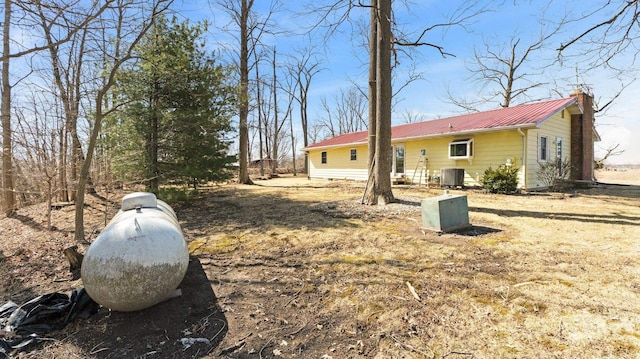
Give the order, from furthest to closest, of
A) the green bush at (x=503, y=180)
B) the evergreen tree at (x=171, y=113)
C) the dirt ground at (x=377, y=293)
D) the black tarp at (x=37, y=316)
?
the green bush at (x=503, y=180) → the evergreen tree at (x=171, y=113) → the black tarp at (x=37, y=316) → the dirt ground at (x=377, y=293)

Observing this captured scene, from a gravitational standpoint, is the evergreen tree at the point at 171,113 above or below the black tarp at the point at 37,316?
above

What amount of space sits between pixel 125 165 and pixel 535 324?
8.90 m

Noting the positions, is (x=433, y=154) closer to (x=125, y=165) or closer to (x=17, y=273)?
(x=125, y=165)

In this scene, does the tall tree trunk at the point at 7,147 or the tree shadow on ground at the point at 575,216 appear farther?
the tall tree trunk at the point at 7,147

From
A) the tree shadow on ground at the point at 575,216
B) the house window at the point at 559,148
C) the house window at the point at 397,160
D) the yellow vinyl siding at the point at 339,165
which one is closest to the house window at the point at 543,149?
the house window at the point at 559,148

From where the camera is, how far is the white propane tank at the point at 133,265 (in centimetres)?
269

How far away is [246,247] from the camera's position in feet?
16.0

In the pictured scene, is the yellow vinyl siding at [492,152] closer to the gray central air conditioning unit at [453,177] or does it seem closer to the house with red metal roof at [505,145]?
the house with red metal roof at [505,145]

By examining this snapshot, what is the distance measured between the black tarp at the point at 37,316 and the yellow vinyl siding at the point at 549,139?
12559mm

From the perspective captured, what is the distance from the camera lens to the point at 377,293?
3123mm

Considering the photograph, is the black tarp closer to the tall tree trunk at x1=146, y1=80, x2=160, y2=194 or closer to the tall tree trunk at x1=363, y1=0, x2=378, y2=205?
the tall tree trunk at x1=146, y1=80, x2=160, y2=194

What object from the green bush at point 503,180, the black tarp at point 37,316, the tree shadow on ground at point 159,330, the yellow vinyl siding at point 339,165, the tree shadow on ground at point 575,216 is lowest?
the tree shadow on ground at point 159,330

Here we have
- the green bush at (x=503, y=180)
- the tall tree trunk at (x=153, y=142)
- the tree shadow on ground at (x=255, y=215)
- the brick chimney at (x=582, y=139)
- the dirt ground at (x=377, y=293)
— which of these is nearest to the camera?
the dirt ground at (x=377, y=293)

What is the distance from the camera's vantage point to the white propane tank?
8.81ft
